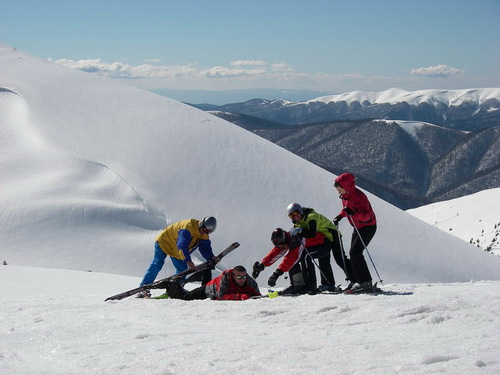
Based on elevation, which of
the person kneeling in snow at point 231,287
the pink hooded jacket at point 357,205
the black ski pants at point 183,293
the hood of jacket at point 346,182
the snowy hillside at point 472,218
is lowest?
the snowy hillside at point 472,218

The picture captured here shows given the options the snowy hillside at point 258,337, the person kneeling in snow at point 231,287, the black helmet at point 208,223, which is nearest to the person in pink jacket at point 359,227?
the snowy hillside at point 258,337

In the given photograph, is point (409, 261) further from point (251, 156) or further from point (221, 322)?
point (221, 322)

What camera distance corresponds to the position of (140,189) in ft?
66.3

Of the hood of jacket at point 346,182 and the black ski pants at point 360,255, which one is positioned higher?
the hood of jacket at point 346,182

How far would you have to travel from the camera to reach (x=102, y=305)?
24.8 ft

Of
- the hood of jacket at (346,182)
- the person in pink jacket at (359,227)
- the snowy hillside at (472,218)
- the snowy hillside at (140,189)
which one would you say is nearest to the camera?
the hood of jacket at (346,182)

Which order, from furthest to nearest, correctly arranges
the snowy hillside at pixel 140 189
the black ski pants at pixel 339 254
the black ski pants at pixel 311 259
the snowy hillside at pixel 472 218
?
the snowy hillside at pixel 472 218 < the snowy hillside at pixel 140 189 < the black ski pants at pixel 339 254 < the black ski pants at pixel 311 259

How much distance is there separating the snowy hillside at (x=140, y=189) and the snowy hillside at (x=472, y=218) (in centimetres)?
3166

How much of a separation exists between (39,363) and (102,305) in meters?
3.16

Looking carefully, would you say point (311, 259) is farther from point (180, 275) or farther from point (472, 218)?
point (472, 218)

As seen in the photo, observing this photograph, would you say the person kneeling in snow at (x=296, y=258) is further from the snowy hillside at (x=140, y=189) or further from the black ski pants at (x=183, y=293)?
the snowy hillside at (x=140, y=189)

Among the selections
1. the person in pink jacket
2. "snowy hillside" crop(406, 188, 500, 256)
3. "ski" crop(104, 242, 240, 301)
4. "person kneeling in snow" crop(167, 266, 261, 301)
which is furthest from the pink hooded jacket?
"snowy hillside" crop(406, 188, 500, 256)

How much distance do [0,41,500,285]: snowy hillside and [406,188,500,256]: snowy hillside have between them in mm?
31656

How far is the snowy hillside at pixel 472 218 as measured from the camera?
180 feet
